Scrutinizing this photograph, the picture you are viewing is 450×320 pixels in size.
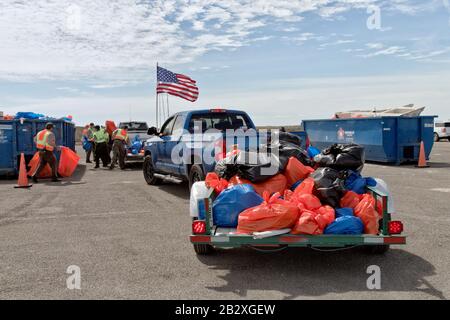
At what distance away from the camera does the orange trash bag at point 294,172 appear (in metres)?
5.79

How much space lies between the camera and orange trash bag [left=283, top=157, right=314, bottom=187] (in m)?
5.79

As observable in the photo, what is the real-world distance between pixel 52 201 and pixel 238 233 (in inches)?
259

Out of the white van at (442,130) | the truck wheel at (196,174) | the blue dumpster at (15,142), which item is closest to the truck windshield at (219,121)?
the truck wheel at (196,174)

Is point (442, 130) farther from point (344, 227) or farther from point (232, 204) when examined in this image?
point (232, 204)

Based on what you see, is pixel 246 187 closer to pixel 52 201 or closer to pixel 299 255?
pixel 299 255

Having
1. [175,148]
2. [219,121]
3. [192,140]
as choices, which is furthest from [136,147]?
[192,140]

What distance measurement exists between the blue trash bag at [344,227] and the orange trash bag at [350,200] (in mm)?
383

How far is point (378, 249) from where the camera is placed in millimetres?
5676

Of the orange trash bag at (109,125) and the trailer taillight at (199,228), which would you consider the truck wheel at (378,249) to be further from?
the orange trash bag at (109,125)

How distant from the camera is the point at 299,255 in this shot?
574 centimetres

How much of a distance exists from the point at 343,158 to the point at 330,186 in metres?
0.54

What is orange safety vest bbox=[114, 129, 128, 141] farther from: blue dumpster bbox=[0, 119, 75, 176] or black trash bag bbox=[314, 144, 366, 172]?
black trash bag bbox=[314, 144, 366, 172]
